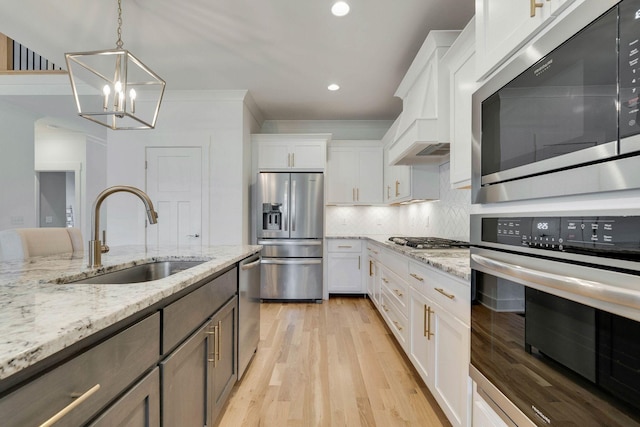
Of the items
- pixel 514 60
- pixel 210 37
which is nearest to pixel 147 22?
pixel 210 37

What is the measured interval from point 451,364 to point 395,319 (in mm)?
1195

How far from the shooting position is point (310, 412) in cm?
183

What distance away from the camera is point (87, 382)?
67 cm

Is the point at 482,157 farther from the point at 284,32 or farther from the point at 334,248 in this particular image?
the point at 334,248

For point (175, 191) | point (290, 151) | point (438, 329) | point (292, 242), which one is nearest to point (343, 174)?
point (290, 151)

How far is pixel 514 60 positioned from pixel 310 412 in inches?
76.6

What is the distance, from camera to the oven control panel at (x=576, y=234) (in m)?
0.57

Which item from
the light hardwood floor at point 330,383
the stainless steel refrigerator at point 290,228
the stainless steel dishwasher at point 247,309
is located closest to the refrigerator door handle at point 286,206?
the stainless steel refrigerator at point 290,228

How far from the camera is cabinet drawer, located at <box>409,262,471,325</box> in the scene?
4.46 ft

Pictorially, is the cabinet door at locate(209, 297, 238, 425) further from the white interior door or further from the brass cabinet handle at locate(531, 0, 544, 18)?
the white interior door

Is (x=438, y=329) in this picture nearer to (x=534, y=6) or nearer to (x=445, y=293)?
(x=445, y=293)

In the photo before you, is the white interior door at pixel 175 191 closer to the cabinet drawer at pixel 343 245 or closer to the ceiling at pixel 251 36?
the ceiling at pixel 251 36

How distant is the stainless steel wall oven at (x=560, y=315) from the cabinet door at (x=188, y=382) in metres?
1.05

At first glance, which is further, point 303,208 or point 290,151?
point 290,151
